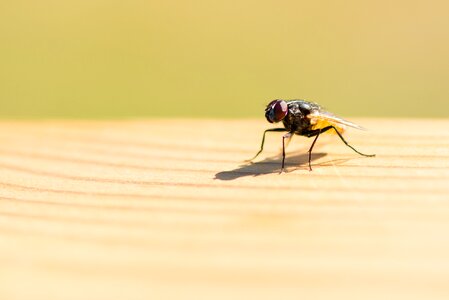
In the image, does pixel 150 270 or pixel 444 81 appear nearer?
pixel 150 270

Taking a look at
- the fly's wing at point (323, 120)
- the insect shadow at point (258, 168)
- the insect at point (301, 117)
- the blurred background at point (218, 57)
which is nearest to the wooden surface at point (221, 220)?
the insect shadow at point (258, 168)

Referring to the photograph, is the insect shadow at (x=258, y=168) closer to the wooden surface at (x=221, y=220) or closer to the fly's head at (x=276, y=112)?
the wooden surface at (x=221, y=220)

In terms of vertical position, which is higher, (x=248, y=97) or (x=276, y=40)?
(x=276, y=40)

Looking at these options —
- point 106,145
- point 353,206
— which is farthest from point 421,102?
point 353,206

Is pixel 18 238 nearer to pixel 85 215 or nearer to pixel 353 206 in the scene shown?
pixel 85 215

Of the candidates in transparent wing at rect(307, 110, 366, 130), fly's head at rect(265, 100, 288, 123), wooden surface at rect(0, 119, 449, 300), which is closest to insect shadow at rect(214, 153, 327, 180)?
wooden surface at rect(0, 119, 449, 300)

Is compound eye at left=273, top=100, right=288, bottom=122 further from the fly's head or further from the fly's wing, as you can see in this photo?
the fly's wing

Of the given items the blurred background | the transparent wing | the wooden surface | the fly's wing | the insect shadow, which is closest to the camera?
the wooden surface

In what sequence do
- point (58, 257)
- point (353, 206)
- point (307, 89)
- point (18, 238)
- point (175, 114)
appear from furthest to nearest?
point (307, 89), point (175, 114), point (353, 206), point (18, 238), point (58, 257)

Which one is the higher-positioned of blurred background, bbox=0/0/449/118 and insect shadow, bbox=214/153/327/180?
blurred background, bbox=0/0/449/118

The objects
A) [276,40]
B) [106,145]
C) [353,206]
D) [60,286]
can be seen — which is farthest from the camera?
[276,40]
